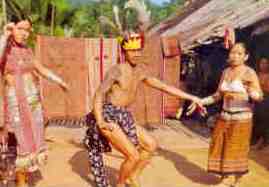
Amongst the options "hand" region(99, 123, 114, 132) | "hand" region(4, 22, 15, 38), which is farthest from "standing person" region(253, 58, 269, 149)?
"hand" region(4, 22, 15, 38)

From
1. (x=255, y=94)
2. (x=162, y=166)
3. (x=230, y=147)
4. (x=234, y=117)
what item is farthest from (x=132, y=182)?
(x=162, y=166)

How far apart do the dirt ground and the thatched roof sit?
1949 mm

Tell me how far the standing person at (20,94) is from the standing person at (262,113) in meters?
3.92

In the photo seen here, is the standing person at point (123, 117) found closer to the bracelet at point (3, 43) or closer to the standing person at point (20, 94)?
the standing person at point (20, 94)

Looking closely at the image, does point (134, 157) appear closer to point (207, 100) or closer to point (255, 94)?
point (207, 100)

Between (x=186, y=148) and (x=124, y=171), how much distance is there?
358cm

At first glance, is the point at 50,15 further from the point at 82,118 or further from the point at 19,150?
the point at 19,150

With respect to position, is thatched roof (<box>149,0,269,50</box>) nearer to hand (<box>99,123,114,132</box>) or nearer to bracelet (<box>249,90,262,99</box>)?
bracelet (<box>249,90,262,99</box>)

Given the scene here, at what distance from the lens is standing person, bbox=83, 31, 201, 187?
5.62m

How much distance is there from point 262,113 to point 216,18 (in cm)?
269

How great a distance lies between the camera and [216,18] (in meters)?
11.3

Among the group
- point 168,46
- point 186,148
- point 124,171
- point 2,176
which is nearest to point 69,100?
point 168,46

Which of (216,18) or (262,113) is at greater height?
(216,18)

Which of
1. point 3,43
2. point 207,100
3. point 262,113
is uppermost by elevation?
point 3,43
